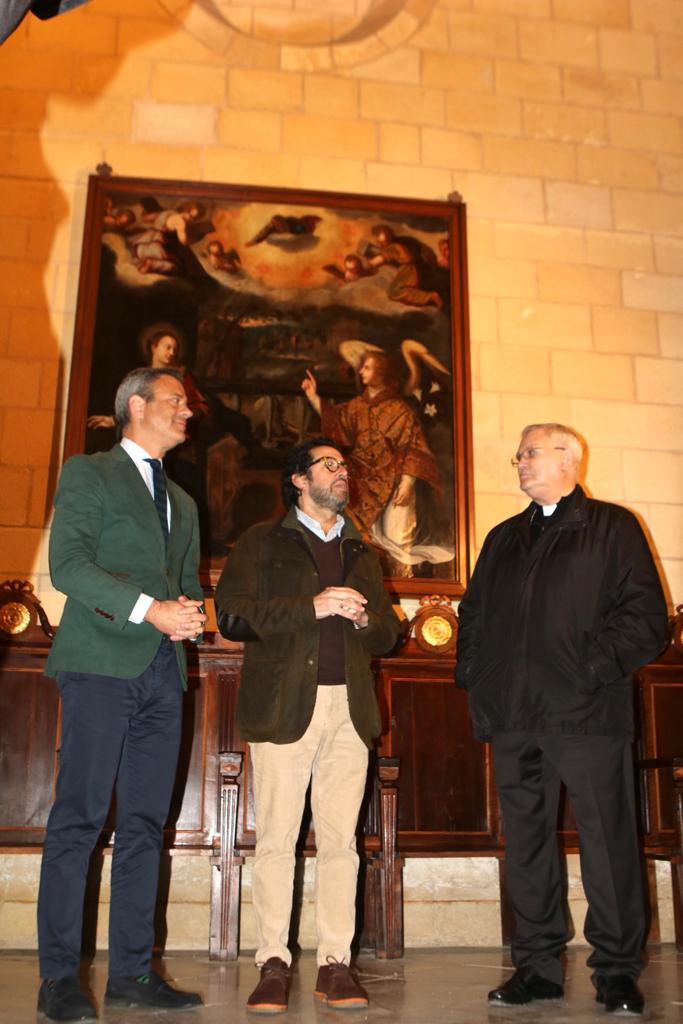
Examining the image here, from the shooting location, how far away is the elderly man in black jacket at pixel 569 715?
2820mm

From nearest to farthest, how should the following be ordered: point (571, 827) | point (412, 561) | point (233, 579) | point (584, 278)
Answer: point (233, 579) < point (571, 827) < point (412, 561) < point (584, 278)

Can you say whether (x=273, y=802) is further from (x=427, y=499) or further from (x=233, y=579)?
(x=427, y=499)

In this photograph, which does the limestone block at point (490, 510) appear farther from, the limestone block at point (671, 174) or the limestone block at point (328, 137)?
the limestone block at point (671, 174)

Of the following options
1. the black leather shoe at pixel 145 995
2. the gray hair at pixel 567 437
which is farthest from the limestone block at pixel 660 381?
the black leather shoe at pixel 145 995

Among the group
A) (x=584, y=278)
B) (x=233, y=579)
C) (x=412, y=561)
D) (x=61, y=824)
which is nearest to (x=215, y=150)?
(x=584, y=278)

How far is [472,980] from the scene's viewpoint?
334 cm

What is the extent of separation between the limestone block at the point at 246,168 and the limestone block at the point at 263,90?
13.3 inches

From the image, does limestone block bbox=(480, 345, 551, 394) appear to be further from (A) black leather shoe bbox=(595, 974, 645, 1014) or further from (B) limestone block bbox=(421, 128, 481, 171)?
(A) black leather shoe bbox=(595, 974, 645, 1014)

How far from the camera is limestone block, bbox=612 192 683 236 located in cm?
621

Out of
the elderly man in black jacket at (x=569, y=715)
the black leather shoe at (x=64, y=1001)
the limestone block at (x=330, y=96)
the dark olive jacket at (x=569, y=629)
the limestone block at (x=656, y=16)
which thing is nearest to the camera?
the black leather shoe at (x=64, y=1001)

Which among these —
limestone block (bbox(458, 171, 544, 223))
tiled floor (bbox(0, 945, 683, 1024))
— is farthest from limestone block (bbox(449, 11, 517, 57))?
tiled floor (bbox(0, 945, 683, 1024))

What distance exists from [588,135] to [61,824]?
546 cm

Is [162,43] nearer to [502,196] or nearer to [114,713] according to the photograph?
[502,196]

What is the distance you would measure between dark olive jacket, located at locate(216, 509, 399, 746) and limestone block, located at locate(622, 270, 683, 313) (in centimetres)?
353
